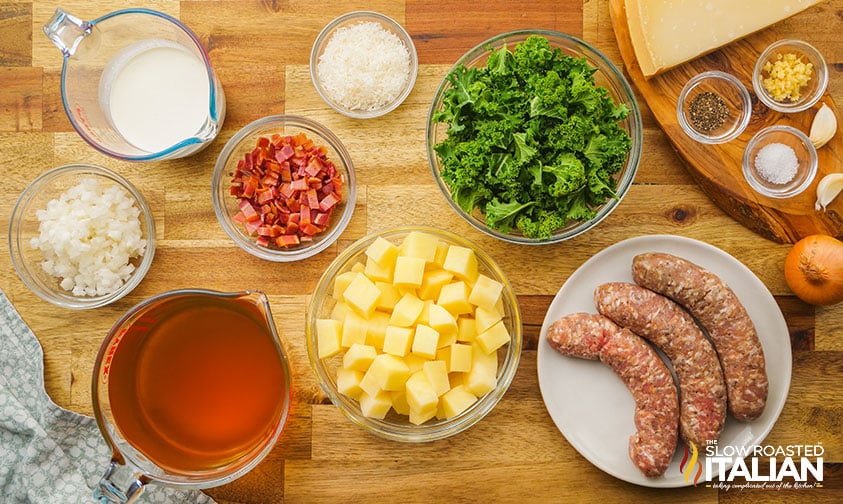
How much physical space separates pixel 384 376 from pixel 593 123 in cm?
92

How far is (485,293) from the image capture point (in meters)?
1.97

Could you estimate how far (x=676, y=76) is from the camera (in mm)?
2158

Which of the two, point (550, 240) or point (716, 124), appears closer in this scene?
point (550, 240)

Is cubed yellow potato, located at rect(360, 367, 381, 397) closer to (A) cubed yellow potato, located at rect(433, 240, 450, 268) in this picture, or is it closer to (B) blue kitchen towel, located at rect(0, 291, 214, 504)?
(A) cubed yellow potato, located at rect(433, 240, 450, 268)

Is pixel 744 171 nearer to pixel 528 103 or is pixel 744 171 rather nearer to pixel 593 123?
pixel 593 123

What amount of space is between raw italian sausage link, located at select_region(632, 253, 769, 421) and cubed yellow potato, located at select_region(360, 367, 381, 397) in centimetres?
87

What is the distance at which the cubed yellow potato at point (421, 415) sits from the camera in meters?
1.96

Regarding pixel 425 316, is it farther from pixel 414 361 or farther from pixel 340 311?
pixel 340 311

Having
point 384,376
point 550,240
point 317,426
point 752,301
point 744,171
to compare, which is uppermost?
point 744,171

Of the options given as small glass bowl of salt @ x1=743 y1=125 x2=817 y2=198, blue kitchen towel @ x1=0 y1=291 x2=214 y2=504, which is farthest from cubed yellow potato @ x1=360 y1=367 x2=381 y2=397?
small glass bowl of salt @ x1=743 y1=125 x2=817 y2=198

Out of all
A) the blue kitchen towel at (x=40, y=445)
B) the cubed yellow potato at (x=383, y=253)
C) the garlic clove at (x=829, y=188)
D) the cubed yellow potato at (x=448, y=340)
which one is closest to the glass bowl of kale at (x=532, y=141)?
the cubed yellow potato at (x=383, y=253)

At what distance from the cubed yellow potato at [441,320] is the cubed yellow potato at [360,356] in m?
0.19

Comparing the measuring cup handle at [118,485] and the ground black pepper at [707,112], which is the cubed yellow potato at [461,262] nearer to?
the ground black pepper at [707,112]

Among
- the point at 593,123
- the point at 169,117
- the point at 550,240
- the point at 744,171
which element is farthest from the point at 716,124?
the point at 169,117
